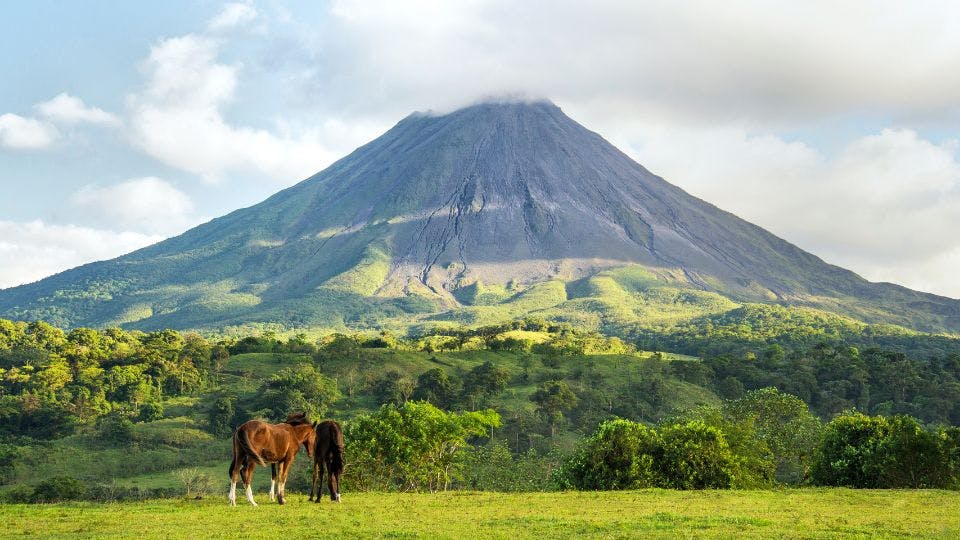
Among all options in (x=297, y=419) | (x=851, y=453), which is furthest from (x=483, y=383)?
(x=297, y=419)

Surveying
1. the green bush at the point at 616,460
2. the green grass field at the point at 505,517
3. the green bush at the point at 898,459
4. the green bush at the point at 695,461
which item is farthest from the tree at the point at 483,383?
the green grass field at the point at 505,517

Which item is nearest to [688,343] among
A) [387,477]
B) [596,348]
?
[596,348]

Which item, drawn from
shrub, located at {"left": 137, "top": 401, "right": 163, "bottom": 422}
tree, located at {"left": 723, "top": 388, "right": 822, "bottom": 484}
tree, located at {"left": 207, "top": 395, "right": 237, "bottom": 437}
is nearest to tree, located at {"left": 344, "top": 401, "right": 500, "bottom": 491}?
tree, located at {"left": 723, "top": 388, "right": 822, "bottom": 484}

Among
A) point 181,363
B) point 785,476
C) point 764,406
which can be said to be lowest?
point 785,476

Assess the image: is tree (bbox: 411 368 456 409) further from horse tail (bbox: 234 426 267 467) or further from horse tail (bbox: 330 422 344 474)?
horse tail (bbox: 234 426 267 467)

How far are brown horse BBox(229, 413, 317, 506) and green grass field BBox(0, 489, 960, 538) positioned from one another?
0.57 metres

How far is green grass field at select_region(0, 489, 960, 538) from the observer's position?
13.8 m

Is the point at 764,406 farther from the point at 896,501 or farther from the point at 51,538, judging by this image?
the point at 51,538

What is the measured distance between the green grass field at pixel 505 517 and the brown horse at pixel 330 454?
15.7 inches

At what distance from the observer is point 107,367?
85.2 m

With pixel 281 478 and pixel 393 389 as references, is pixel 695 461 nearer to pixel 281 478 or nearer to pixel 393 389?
pixel 281 478

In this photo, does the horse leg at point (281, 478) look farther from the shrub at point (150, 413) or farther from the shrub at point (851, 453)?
the shrub at point (150, 413)

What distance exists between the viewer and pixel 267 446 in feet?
56.3

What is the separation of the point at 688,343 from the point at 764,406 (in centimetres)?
9008
